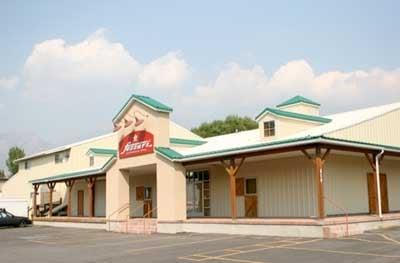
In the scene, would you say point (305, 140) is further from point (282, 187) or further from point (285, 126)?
point (282, 187)

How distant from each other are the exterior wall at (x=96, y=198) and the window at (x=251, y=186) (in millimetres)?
14187

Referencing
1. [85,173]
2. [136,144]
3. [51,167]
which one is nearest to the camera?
[136,144]

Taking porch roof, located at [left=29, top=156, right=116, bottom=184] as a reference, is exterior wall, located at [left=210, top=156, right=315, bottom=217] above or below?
below

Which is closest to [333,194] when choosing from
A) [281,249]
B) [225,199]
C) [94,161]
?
[225,199]

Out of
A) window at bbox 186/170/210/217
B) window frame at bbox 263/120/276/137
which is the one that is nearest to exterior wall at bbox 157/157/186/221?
window at bbox 186/170/210/217

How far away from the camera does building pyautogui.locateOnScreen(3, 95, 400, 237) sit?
64.2 ft

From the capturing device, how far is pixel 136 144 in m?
26.1

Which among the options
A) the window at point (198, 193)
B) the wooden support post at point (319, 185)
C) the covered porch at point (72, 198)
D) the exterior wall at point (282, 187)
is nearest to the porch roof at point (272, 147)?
the wooden support post at point (319, 185)

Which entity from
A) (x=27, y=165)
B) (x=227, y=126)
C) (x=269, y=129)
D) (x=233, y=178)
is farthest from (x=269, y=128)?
(x=227, y=126)

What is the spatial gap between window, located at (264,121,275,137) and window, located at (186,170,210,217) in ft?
17.1

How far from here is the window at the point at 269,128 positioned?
76.4ft

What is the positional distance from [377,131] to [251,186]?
6346mm

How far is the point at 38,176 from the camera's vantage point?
44.3m

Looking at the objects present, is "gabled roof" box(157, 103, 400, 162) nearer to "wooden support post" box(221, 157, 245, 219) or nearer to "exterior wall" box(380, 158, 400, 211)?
"wooden support post" box(221, 157, 245, 219)
